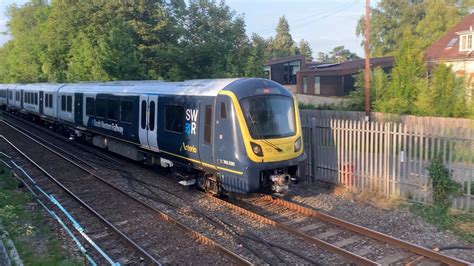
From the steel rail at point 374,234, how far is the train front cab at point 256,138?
533 mm

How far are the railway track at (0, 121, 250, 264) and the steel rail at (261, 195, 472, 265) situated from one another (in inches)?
105

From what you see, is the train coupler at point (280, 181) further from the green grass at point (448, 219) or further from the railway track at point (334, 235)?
the green grass at point (448, 219)

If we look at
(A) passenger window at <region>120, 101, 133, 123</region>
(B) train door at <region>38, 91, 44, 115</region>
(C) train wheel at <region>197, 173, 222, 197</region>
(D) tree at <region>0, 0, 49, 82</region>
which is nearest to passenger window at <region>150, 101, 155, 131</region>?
(A) passenger window at <region>120, 101, 133, 123</region>

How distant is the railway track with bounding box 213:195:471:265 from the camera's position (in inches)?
293

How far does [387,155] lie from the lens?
1125cm

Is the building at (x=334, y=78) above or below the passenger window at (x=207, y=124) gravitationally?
above

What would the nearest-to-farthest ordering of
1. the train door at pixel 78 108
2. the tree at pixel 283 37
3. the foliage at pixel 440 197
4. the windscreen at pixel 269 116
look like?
the foliage at pixel 440 197 < the windscreen at pixel 269 116 < the train door at pixel 78 108 < the tree at pixel 283 37

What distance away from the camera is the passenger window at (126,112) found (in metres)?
15.3

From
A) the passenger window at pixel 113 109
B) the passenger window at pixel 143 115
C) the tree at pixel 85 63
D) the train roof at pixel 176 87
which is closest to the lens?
the train roof at pixel 176 87

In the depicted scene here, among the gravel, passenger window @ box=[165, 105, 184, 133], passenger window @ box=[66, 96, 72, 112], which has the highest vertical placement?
passenger window @ box=[66, 96, 72, 112]

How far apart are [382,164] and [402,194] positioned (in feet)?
2.95

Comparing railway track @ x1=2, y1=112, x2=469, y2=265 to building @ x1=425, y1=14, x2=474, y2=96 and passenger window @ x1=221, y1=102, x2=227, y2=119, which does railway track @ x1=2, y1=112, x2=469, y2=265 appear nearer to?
passenger window @ x1=221, y1=102, x2=227, y2=119

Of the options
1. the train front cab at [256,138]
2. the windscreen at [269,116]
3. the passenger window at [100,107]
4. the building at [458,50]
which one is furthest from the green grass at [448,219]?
the building at [458,50]

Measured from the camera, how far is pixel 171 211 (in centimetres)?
1055
